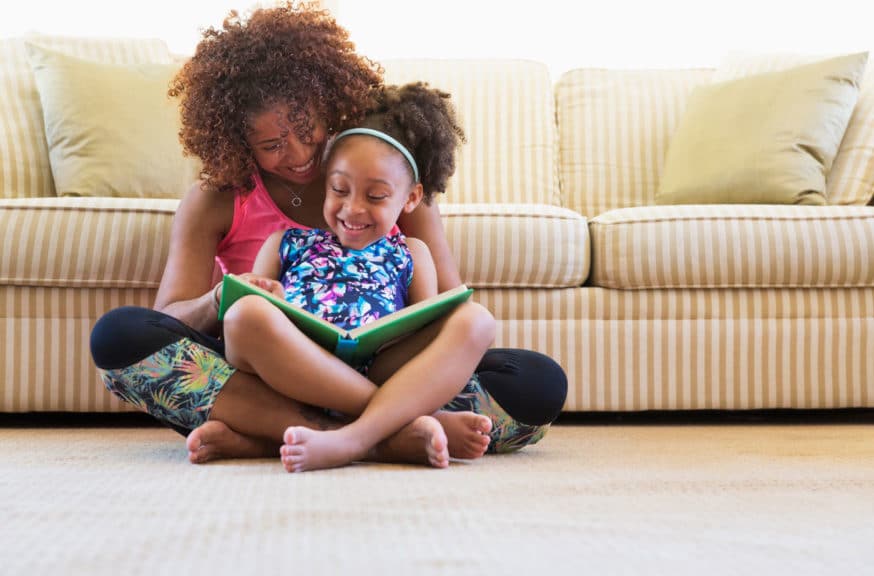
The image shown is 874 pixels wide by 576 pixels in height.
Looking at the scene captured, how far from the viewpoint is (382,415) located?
1334 mm

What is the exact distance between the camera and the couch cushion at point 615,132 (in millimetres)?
2848

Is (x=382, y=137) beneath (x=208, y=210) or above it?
above

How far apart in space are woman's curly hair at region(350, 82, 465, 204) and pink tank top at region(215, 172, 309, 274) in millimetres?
222

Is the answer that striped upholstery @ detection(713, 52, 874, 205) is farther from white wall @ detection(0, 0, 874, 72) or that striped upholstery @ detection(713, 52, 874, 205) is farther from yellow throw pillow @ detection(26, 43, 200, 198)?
yellow throw pillow @ detection(26, 43, 200, 198)

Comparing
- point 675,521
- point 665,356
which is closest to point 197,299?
point 675,521

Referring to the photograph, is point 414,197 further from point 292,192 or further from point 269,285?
point 269,285

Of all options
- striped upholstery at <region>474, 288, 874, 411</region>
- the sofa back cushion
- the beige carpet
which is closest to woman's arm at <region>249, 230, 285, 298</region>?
the beige carpet

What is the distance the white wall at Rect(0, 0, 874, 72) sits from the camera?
11.2 ft

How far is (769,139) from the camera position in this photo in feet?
8.25

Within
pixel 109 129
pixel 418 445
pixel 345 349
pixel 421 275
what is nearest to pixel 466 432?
pixel 418 445

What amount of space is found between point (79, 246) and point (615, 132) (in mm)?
1555

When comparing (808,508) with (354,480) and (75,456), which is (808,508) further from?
(75,456)

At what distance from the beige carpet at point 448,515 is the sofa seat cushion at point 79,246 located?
495mm

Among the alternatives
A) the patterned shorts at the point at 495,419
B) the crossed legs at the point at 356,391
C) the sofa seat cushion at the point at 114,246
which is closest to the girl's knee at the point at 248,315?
the crossed legs at the point at 356,391
